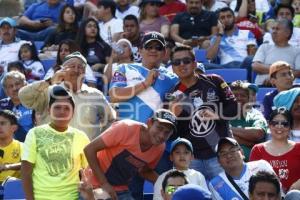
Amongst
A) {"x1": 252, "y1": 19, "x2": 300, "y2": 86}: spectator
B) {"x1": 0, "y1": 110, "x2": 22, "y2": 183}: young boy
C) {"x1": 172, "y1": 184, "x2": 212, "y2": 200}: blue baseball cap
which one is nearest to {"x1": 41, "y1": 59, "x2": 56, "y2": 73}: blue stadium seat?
{"x1": 252, "y1": 19, "x2": 300, "y2": 86}: spectator

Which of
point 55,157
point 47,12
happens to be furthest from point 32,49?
point 55,157

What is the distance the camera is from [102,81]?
11281 mm

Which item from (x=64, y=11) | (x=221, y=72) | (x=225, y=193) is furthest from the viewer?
(x=64, y=11)

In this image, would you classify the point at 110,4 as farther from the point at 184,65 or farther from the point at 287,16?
the point at 184,65

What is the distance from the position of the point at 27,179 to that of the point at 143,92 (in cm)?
150

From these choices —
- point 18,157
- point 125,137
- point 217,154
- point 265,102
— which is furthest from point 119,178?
point 265,102

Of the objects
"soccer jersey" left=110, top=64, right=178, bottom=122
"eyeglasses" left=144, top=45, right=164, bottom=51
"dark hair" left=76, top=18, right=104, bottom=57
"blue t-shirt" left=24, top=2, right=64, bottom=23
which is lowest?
"soccer jersey" left=110, top=64, right=178, bottom=122

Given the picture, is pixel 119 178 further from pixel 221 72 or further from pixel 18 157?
pixel 221 72

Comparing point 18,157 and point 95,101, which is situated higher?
point 95,101

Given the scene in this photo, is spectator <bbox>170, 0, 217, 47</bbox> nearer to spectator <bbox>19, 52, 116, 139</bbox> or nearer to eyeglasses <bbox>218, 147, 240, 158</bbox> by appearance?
spectator <bbox>19, 52, 116, 139</bbox>

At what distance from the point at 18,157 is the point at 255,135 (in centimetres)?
221

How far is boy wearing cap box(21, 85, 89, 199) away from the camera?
7.44 metres

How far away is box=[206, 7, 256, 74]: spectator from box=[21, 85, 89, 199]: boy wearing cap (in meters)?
4.74

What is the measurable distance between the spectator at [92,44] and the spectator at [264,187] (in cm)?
588
